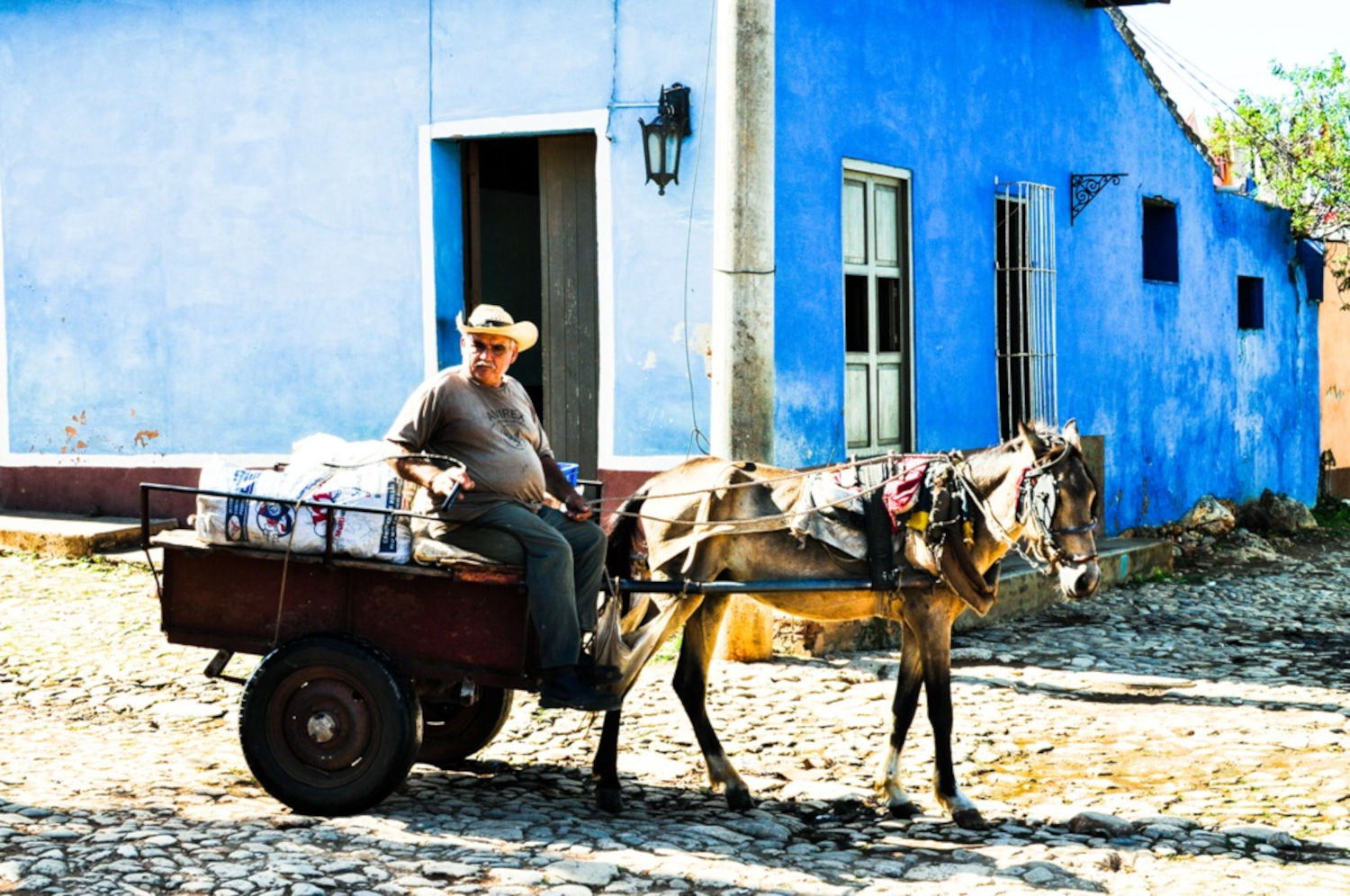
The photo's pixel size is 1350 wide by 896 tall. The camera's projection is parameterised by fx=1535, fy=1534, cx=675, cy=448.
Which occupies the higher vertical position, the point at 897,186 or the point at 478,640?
the point at 897,186

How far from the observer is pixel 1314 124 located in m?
16.2

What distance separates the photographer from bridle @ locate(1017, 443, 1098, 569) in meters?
5.62

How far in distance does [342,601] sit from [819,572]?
186cm

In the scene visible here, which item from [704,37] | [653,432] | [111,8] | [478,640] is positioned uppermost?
[111,8]

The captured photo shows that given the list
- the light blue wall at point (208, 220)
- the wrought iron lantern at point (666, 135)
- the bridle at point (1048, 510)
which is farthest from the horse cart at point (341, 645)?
the light blue wall at point (208, 220)

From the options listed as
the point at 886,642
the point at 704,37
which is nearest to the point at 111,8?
the point at 704,37

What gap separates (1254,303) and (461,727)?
502 inches

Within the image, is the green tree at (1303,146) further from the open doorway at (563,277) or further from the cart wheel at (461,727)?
the cart wheel at (461,727)

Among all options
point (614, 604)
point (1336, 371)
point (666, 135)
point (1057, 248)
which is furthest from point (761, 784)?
point (1336, 371)

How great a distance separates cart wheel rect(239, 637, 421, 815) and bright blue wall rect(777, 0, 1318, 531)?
4415 mm

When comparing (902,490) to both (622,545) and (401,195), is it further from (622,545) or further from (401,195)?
(401,195)

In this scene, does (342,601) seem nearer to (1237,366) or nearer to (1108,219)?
(1108,219)

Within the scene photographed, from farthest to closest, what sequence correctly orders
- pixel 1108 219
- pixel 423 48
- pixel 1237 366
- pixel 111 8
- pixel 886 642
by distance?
pixel 1237 366 < pixel 1108 219 < pixel 111 8 < pixel 423 48 < pixel 886 642

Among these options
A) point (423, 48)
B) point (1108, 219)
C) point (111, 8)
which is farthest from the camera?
point (1108, 219)
